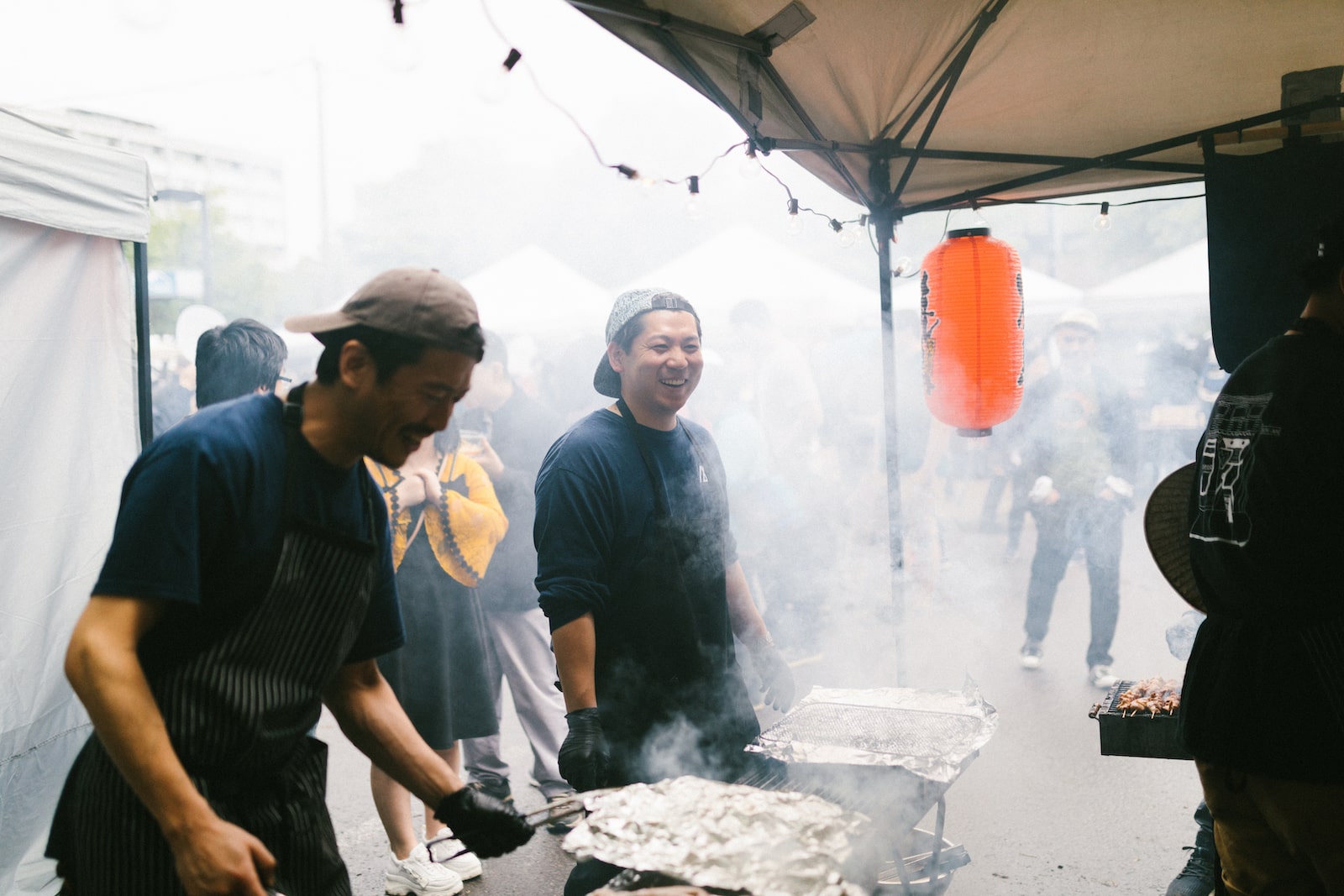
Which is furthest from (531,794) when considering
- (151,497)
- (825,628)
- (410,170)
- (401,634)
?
(410,170)

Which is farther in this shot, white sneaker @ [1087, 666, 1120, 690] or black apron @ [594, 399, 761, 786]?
white sneaker @ [1087, 666, 1120, 690]

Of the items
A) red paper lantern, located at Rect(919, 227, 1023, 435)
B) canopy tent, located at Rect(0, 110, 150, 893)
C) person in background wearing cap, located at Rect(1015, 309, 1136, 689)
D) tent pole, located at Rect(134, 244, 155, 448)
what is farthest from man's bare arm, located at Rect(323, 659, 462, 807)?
person in background wearing cap, located at Rect(1015, 309, 1136, 689)

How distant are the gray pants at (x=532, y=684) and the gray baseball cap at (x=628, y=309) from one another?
7.57 feet

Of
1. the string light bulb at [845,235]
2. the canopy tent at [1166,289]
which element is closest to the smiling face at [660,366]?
the string light bulb at [845,235]

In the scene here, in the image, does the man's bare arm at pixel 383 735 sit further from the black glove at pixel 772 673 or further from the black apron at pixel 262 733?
the black glove at pixel 772 673

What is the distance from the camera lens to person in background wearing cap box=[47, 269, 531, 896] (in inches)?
58.8

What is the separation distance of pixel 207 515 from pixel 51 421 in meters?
2.89

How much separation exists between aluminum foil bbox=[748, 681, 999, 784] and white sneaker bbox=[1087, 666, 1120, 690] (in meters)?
3.58

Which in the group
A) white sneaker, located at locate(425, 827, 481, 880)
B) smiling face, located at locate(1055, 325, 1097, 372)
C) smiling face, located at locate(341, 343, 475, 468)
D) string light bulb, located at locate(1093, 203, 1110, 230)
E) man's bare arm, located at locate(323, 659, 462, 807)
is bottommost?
white sneaker, located at locate(425, 827, 481, 880)

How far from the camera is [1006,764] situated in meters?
5.25

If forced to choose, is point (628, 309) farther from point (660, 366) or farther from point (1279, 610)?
point (1279, 610)

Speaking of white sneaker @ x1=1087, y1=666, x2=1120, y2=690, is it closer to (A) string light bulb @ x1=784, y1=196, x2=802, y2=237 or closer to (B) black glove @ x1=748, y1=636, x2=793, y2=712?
(A) string light bulb @ x1=784, y1=196, x2=802, y2=237

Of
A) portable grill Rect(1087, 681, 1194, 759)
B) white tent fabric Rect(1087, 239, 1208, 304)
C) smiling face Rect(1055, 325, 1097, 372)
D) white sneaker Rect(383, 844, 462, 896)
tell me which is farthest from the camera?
white tent fabric Rect(1087, 239, 1208, 304)

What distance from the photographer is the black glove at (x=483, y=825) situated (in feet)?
6.47
